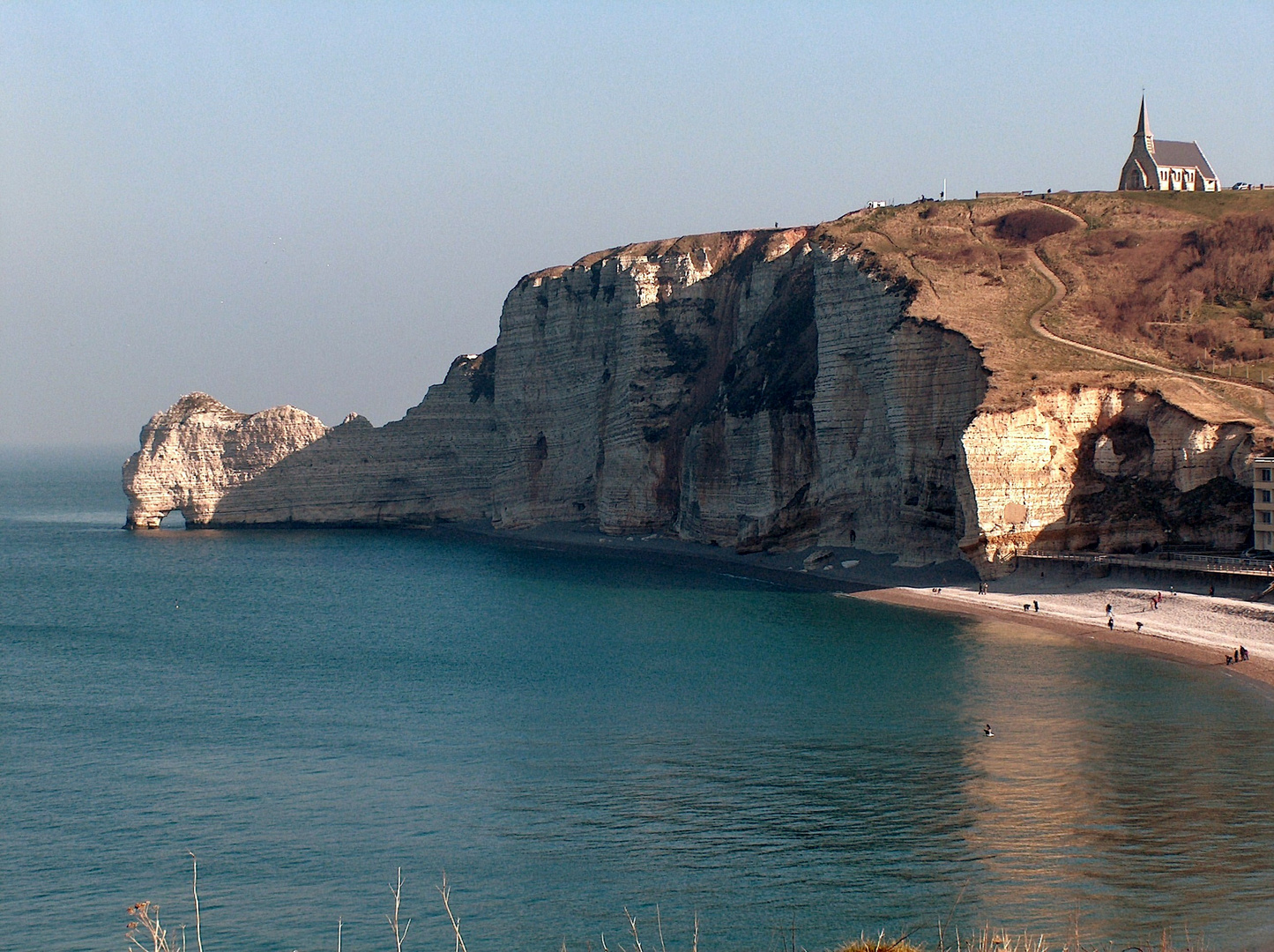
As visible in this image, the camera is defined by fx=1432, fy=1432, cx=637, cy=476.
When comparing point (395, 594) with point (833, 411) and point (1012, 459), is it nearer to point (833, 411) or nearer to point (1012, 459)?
point (833, 411)

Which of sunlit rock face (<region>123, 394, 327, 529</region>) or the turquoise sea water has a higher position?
A: sunlit rock face (<region>123, 394, 327, 529</region>)

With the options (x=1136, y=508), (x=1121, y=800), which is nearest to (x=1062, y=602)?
(x=1136, y=508)

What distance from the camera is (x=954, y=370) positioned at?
74875mm

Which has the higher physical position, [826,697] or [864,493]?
[864,493]

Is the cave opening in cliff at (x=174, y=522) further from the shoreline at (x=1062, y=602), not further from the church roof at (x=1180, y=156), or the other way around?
the church roof at (x=1180, y=156)

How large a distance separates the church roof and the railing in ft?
171

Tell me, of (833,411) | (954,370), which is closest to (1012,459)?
(954,370)

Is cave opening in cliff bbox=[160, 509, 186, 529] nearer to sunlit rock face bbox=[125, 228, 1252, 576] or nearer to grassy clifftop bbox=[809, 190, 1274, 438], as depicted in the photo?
sunlit rock face bbox=[125, 228, 1252, 576]

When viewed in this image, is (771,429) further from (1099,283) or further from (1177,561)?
(1177,561)

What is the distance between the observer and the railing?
61.6 meters

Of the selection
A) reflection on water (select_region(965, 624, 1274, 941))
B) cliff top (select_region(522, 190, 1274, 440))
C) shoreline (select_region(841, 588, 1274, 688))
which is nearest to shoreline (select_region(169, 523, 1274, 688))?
shoreline (select_region(841, 588, 1274, 688))

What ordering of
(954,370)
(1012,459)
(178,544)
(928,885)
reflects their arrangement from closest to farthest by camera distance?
(928,885) < (1012,459) < (954,370) < (178,544)

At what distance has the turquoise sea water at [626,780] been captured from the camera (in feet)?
95.5

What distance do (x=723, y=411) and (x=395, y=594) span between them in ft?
85.1
